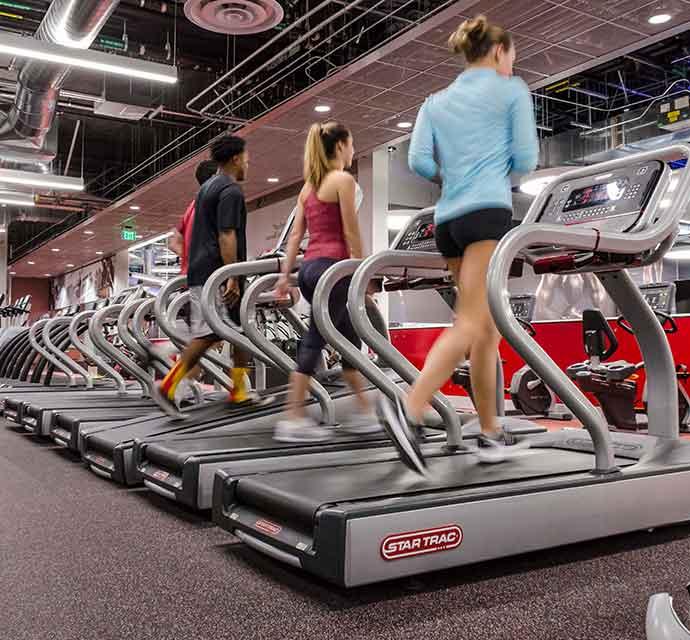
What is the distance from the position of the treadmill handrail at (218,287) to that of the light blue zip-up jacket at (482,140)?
4.72ft

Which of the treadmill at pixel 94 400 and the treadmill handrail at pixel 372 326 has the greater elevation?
the treadmill handrail at pixel 372 326

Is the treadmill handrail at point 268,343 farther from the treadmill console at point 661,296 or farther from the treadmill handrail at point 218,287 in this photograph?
the treadmill console at point 661,296

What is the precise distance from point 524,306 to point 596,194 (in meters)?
4.07

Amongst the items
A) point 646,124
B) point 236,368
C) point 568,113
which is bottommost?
point 236,368

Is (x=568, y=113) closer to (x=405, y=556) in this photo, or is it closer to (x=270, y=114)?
(x=270, y=114)

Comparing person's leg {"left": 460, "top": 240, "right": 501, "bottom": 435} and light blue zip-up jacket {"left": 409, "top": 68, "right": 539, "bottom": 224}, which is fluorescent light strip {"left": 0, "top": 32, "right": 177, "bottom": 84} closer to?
light blue zip-up jacket {"left": 409, "top": 68, "right": 539, "bottom": 224}

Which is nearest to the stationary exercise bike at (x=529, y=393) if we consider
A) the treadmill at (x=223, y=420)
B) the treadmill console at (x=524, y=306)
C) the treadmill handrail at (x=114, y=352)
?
the treadmill console at (x=524, y=306)

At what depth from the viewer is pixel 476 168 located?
2234mm

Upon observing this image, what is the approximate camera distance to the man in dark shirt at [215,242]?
3570 millimetres

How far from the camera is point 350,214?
298cm

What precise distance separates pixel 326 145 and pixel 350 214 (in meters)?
0.33

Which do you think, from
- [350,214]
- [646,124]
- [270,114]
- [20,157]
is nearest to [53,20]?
[270,114]

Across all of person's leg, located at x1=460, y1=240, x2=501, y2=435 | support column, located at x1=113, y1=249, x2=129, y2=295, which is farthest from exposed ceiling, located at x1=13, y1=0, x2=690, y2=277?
support column, located at x1=113, y1=249, x2=129, y2=295

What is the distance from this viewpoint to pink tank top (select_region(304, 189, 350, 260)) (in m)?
3.05
